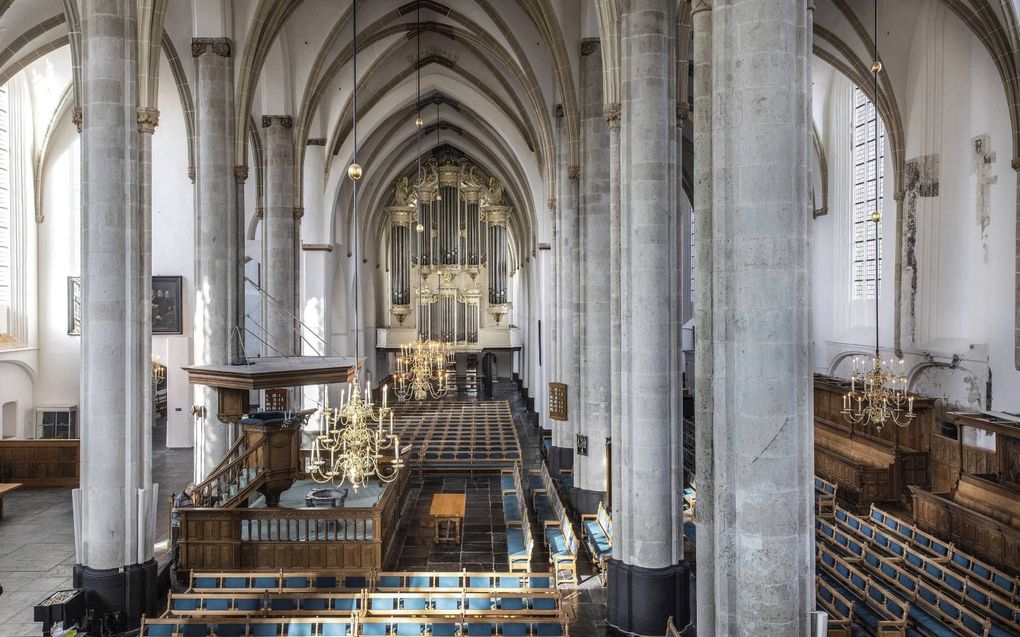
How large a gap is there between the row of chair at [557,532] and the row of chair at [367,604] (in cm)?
119

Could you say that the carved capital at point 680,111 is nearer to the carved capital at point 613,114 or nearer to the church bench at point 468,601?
the carved capital at point 613,114

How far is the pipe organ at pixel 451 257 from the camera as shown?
37.2 m

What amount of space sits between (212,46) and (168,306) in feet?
36.8

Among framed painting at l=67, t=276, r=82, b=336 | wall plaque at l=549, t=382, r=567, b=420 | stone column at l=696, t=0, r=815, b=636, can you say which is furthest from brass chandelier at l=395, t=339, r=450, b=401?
stone column at l=696, t=0, r=815, b=636

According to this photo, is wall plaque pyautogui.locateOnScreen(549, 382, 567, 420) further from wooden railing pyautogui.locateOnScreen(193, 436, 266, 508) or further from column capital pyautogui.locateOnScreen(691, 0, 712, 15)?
column capital pyautogui.locateOnScreen(691, 0, 712, 15)

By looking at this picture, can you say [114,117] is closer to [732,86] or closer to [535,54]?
[732,86]

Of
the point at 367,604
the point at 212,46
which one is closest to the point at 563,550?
the point at 367,604

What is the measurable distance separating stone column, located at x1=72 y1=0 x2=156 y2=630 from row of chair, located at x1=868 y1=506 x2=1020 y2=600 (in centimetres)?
1212

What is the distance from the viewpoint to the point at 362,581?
10.9 metres

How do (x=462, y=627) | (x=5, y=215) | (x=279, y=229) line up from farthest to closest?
(x=5, y=215) → (x=279, y=229) → (x=462, y=627)

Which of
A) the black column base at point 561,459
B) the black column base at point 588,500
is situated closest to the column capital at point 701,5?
the black column base at point 588,500

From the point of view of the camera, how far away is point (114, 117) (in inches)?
386

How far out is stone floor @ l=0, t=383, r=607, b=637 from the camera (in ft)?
33.1

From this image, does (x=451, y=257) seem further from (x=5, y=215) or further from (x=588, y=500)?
(x=588, y=500)
